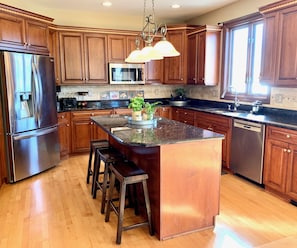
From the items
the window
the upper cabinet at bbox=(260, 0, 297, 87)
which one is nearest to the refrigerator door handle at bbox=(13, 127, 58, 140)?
the window

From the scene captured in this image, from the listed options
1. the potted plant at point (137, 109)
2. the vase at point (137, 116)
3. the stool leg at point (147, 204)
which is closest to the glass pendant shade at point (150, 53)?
the potted plant at point (137, 109)

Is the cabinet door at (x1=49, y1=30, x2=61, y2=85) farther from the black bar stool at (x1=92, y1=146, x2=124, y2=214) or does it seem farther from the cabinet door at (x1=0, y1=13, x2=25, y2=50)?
the black bar stool at (x1=92, y1=146, x2=124, y2=214)

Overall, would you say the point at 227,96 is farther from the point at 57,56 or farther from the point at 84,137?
the point at 57,56

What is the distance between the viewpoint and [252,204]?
118 inches

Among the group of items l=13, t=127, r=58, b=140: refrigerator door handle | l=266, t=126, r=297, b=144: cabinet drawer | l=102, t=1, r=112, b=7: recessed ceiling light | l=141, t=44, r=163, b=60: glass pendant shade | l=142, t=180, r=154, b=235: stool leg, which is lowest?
l=142, t=180, r=154, b=235: stool leg

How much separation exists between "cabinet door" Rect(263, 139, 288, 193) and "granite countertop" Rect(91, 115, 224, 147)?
42.6 inches

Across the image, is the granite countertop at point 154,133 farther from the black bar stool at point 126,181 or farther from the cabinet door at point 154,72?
the cabinet door at point 154,72

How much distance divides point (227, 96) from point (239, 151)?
143 cm

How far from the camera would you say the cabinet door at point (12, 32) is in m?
3.40

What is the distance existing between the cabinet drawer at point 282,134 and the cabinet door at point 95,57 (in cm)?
325

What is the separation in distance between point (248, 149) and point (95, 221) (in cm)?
220

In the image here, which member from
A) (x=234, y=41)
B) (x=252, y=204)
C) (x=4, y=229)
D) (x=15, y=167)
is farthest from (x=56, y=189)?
(x=234, y=41)

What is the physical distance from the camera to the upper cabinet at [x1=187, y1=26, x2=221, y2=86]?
187 inches

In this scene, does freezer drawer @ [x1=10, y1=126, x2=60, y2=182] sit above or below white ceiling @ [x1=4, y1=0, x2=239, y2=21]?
below
